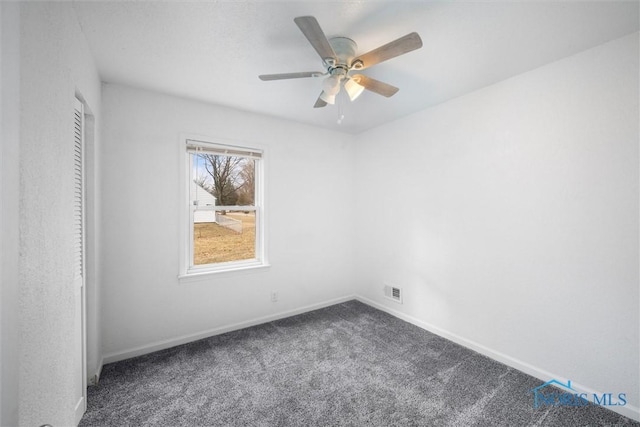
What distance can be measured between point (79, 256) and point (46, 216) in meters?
1.05

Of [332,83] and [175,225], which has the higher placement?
[332,83]

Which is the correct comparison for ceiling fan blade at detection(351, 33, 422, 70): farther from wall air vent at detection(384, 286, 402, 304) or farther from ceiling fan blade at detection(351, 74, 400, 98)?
wall air vent at detection(384, 286, 402, 304)

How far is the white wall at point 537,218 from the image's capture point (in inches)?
70.7

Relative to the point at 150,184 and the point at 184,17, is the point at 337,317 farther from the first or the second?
the point at 184,17

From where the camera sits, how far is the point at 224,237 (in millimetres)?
3086

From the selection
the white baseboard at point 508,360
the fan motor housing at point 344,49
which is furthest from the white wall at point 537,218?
the fan motor housing at point 344,49

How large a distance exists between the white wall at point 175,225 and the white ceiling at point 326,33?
14.0 inches

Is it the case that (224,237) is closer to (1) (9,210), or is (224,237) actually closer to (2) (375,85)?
(2) (375,85)

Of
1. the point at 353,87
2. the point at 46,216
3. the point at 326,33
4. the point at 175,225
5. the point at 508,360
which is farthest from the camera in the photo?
the point at 175,225

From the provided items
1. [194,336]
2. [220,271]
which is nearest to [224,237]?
[220,271]

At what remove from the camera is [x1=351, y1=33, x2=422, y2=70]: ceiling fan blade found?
1435mm

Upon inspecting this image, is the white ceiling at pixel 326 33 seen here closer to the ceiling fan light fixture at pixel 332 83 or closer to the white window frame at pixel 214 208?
the ceiling fan light fixture at pixel 332 83

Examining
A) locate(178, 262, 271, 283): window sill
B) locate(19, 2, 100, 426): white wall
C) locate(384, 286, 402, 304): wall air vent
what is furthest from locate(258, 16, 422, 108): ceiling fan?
locate(384, 286, 402, 304): wall air vent

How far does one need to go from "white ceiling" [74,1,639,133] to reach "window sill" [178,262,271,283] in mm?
1823
